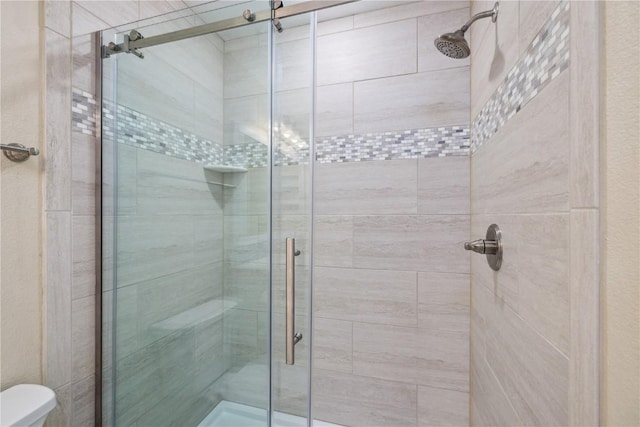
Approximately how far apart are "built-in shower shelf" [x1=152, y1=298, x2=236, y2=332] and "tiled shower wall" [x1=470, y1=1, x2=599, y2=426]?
2.94 ft

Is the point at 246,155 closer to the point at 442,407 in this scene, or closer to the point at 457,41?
the point at 457,41

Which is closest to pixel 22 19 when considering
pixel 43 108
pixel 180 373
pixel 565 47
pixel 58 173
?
pixel 43 108

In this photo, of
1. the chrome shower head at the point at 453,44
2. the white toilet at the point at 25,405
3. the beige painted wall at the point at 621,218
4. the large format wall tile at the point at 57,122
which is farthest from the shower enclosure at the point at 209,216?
the beige painted wall at the point at 621,218

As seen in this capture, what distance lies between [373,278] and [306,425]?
78cm

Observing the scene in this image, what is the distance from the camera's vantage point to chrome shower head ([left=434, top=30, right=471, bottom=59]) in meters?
1.11

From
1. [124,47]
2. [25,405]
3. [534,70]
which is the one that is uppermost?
[124,47]

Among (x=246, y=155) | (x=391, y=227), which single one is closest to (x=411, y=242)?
(x=391, y=227)

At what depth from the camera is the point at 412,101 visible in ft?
5.34

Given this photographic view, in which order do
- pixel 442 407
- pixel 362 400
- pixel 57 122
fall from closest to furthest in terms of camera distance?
1. pixel 57 122
2. pixel 442 407
3. pixel 362 400

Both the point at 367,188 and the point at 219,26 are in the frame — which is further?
the point at 367,188

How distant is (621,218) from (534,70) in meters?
0.46

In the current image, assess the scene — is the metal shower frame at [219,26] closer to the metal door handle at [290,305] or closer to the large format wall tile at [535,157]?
the large format wall tile at [535,157]

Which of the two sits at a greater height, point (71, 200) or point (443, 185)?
point (443, 185)

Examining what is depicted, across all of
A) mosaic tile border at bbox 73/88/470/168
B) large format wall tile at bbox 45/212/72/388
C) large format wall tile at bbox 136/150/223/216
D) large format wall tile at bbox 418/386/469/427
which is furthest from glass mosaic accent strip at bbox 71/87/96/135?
large format wall tile at bbox 418/386/469/427
